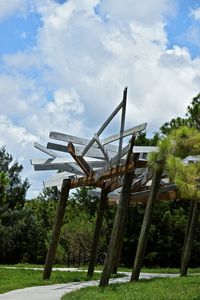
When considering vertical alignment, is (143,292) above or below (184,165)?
below

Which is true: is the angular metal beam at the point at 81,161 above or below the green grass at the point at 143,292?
above

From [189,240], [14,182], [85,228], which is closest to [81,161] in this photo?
[189,240]

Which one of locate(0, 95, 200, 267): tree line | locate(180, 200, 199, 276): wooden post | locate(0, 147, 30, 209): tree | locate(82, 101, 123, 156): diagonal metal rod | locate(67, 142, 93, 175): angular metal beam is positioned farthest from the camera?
locate(0, 147, 30, 209): tree

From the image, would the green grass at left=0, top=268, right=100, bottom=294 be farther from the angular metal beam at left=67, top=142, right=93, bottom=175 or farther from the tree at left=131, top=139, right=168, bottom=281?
the angular metal beam at left=67, top=142, right=93, bottom=175

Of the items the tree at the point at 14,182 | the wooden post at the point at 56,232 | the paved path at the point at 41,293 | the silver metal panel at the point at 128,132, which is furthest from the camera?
the tree at the point at 14,182

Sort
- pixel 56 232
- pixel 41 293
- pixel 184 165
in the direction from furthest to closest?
1. pixel 56 232
2. pixel 41 293
3. pixel 184 165

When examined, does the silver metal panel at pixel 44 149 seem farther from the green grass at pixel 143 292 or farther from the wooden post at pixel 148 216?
the green grass at pixel 143 292

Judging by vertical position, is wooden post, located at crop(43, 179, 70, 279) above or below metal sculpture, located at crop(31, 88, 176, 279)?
below

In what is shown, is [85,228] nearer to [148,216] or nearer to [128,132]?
[148,216]

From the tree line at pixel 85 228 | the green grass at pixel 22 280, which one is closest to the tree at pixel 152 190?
the green grass at pixel 22 280

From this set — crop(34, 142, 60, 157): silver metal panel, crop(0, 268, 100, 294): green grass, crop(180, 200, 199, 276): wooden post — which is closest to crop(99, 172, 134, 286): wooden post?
crop(0, 268, 100, 294): green grass

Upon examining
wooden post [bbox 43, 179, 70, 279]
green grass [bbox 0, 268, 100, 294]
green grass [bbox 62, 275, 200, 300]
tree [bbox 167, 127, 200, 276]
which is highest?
tree [bbox 167, 127, 200, 276]

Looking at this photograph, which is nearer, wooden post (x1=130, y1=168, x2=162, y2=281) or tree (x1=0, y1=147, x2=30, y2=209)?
wooden post (x1=130, y1=168, x2=162, y2=281)

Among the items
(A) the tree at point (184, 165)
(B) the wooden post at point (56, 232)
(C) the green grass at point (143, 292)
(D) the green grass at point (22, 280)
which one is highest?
(A) the tree at point (184, 165)
